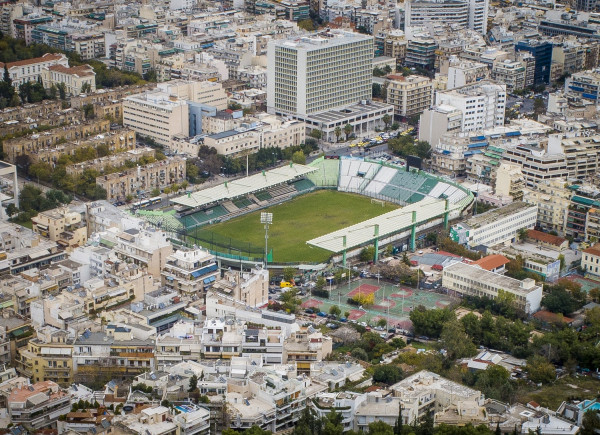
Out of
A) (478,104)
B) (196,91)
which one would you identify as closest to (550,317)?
(478,104)

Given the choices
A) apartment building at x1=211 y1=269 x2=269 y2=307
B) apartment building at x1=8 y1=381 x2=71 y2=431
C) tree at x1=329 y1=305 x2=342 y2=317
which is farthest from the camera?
tree at x1=329 y1=305 x2=342 y2=317

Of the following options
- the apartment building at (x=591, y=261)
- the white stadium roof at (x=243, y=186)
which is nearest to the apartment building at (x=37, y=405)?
the white stadium roof at (x=243, y=186)

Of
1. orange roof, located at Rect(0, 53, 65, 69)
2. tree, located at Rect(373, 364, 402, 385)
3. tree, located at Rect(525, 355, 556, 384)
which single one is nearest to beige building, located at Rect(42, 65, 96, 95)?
orange roof, located at Rect(0, 53, 65, 69)

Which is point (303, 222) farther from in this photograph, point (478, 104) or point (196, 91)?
point (478, 104)

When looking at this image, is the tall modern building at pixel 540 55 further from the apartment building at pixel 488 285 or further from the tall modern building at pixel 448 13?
the apartment building at pixel 488 285

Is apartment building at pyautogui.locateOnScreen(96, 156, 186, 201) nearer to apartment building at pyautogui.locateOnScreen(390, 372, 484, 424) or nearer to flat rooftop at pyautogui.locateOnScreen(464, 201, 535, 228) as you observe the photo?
flat rooftop at pyautogui.locateOnScreen(464, 201, 535, 228)

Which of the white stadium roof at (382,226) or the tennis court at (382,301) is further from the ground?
the white stadium roof at (382,226)

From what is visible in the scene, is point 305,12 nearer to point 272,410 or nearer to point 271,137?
point 271,137
